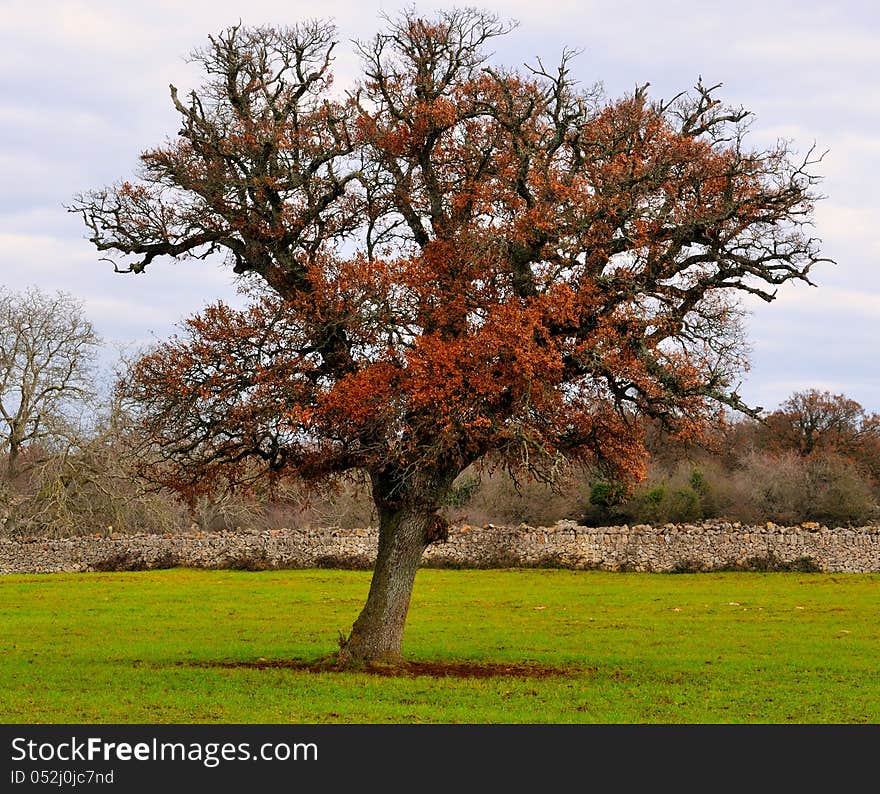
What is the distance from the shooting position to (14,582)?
41.8m

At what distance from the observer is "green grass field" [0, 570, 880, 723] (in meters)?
15.0

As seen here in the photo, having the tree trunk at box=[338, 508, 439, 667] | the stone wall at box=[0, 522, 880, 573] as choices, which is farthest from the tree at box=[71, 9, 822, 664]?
the stone wall at box=[0, 522, 880, 573]

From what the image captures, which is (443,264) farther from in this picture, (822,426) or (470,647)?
(822,426)

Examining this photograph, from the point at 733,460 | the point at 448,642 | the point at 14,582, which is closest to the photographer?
the point at 448,642

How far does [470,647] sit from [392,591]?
4855 mm

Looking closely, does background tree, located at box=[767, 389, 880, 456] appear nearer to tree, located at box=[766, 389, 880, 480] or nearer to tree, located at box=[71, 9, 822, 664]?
tree, located at box=[766, 389, 880, 480]

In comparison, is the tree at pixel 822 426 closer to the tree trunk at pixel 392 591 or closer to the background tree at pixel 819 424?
the background tree at pixel 819 424

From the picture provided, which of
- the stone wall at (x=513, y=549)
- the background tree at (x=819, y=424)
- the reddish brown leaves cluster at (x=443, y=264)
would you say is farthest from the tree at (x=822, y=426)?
the reddish brown leaves cluster at (x=443, y=264)

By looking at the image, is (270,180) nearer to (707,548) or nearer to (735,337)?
(735,337)

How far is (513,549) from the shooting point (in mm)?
44469

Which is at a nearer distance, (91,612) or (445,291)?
(445,291)

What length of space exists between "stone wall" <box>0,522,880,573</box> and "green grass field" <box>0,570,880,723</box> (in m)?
2.08
